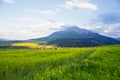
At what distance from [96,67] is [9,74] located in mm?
8969

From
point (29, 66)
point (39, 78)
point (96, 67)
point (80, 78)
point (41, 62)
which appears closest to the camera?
point (39, 78)

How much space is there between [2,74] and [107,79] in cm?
1021

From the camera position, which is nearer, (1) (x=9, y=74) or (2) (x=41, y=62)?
(1) (x=9, y=74)

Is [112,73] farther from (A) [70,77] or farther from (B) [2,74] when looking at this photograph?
(B) [2,74]

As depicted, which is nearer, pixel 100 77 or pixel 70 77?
pixel 70 77

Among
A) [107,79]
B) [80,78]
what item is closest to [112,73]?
[107,79]

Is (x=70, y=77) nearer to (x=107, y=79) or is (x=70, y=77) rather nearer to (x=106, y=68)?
(x=107, y=79)

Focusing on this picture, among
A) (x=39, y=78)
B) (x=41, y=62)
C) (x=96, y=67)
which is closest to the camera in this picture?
(x=39, y=78)

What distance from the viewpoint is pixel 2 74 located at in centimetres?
2419

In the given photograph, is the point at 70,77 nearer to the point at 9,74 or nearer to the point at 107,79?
the point at 107,79

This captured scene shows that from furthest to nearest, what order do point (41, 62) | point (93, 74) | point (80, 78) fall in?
point (41, 62) < point (93, 74) < point (80, 78)

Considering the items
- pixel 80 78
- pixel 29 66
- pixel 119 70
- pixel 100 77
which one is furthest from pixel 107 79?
pixel 29 66

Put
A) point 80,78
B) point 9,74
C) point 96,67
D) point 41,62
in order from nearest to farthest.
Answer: point 80,78, point 9,74, point 96,67, point 41,62

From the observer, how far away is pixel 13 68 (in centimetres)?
2728
